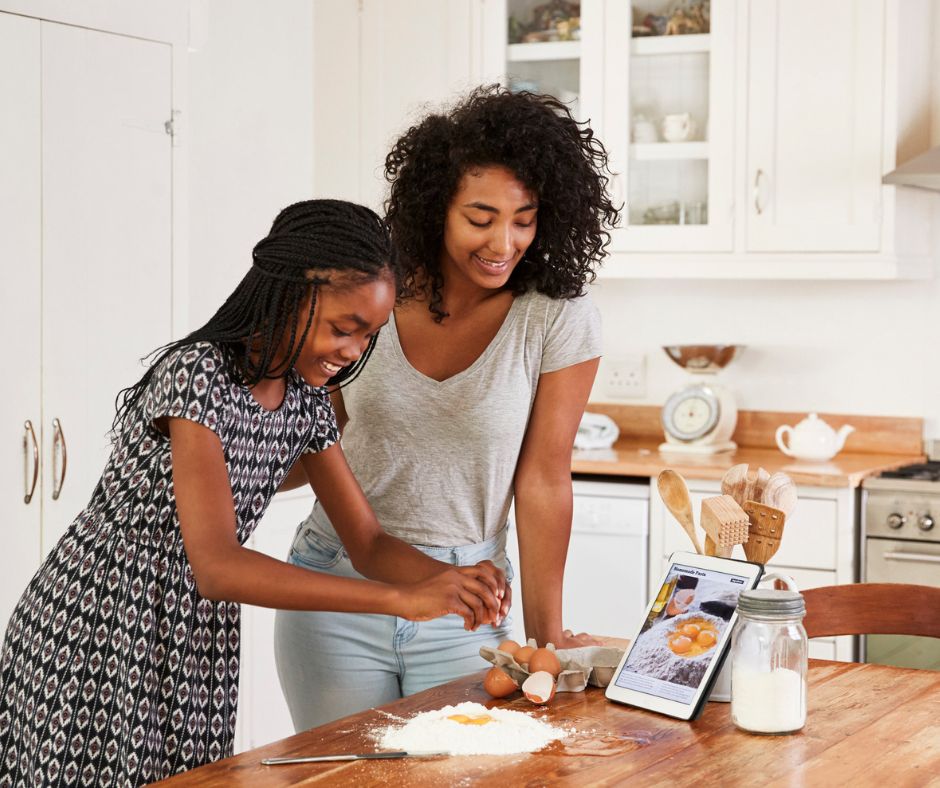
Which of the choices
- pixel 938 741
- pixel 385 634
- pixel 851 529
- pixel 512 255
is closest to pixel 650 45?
pixel 851 529

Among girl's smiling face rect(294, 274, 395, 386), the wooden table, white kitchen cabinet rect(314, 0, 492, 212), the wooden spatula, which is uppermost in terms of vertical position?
white kitchen cabinet rect(314, 0, 492, 212)

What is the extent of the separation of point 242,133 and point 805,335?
5.63 ft

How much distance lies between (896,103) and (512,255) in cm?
201

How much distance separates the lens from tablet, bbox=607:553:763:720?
139 cm

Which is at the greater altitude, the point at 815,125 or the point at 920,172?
the point at 815,125

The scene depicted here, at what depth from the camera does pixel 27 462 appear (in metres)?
2.47

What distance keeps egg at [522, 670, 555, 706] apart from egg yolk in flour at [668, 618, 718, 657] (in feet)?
0.49

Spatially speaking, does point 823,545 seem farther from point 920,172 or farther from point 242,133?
point 242,133

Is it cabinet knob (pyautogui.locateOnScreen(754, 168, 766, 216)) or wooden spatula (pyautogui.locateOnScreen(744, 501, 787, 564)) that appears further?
cabinet knob (pyautogui.locateOnScreen(754, 168, 766, 216))

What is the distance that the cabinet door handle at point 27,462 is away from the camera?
247 cm

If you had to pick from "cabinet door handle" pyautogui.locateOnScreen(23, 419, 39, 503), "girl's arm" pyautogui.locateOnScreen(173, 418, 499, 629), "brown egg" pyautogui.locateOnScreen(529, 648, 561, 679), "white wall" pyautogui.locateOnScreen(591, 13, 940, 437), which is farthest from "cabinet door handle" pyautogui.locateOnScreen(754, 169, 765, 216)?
"girl's arm" pyautogui.locateOnScreen(173, 418, 499, 629)

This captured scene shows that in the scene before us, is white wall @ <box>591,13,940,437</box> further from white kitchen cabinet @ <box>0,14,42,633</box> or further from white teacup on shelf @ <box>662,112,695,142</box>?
white kitchen cabinet @ <box>0,14,42,633</box>

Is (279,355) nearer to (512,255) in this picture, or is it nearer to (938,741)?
(512,255)

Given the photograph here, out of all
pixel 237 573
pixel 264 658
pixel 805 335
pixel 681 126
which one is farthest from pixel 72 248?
pixel 805 335
